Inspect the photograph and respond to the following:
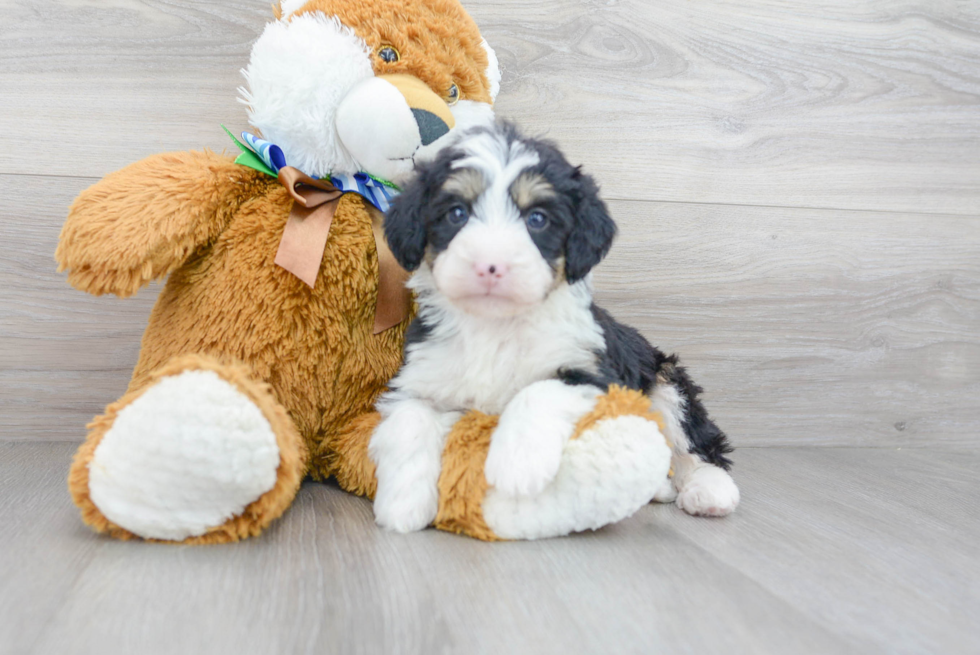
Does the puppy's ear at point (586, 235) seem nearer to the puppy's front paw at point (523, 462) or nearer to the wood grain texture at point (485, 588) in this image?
the puppy's front paw at point (523, 462)

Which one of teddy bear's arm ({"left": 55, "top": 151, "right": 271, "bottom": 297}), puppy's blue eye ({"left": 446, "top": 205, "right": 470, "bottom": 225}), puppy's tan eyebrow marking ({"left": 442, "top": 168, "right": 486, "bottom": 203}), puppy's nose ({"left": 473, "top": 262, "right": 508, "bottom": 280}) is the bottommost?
teddy bear's arm ({"left": 55, "top": 151, "right": 271, "bottom": 297})

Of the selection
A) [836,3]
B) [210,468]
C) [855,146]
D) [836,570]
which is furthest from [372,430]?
[836,3]

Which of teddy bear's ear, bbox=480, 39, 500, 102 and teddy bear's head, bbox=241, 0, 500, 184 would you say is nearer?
teddy bear's head, bbox=241, 0, 500, 184

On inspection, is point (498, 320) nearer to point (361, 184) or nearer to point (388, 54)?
point (361, 184)

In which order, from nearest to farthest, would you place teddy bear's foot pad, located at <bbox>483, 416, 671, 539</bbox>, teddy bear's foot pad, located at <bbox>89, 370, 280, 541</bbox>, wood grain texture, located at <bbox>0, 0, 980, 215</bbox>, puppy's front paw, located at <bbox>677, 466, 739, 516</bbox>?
teddy bear's foot pad, located at <bbox>89, 370, 280, 541</bbox> → teddy bear's foot pad, located at <bbox>483, 416, 671, 539</bbox> → puppy's front paw, located at <bbox>677, 466, 739, 516</bbox> → wood grain texture, located at <bbox>0, 0, 980, 215</bbox>

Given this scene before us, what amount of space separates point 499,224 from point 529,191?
80mm

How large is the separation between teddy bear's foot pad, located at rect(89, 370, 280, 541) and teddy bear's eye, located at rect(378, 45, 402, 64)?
0.74 meters

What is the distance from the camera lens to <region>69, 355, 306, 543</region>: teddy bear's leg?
1.18 metres

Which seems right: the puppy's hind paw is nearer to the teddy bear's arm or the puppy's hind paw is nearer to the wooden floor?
the wooden floor

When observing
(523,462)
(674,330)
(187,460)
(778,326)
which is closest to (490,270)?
(523,462)

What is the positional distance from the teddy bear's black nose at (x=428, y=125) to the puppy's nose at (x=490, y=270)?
0.39 meters

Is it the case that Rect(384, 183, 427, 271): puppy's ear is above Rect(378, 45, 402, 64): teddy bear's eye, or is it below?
below

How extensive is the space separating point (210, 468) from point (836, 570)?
3.52 ft

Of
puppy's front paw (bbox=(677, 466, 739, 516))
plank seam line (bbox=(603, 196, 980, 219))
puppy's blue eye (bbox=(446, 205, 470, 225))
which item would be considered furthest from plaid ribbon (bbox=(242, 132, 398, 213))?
puppy's front paw (bbox=(677, 466, 739, 516))
